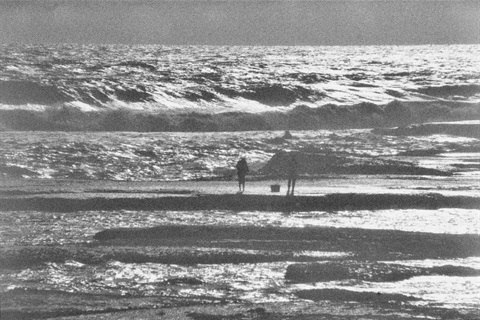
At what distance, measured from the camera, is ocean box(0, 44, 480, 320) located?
1084 cm

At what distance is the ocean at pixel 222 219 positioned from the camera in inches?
427

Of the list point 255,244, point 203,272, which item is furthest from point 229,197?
point 203,272

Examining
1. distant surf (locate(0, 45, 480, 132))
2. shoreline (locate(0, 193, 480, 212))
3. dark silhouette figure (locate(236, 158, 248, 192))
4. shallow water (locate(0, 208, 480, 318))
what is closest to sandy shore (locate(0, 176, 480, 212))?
shoreline (locate(0, 193, 480, 212))

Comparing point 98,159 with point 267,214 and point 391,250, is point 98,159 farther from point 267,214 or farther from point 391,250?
point 391,250

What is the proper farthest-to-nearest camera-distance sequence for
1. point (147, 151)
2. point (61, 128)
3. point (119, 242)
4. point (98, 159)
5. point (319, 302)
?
point (61, 128) < point (147, 151) < point (98, 159) < point (119, 242) < point (319, 302)

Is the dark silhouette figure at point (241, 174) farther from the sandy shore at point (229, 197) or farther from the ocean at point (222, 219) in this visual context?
the ocean at point (222, 219)

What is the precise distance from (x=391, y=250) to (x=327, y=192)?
6438mm

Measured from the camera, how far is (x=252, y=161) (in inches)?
1169

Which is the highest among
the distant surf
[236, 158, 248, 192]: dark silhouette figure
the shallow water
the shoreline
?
the distant surf

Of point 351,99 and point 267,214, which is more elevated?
point 351,99

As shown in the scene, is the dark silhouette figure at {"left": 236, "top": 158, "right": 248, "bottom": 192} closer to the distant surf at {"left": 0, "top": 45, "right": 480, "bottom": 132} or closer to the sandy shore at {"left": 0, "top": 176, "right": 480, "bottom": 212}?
the sandy shore at {"left": 0, "top": 176, "right": 480, "bottom": 212}

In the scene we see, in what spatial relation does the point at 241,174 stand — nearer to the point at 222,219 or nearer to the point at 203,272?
the point at 222,219

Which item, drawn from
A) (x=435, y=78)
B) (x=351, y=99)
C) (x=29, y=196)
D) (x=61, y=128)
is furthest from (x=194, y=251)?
(x=435, y=78)

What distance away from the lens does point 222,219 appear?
1695cm
